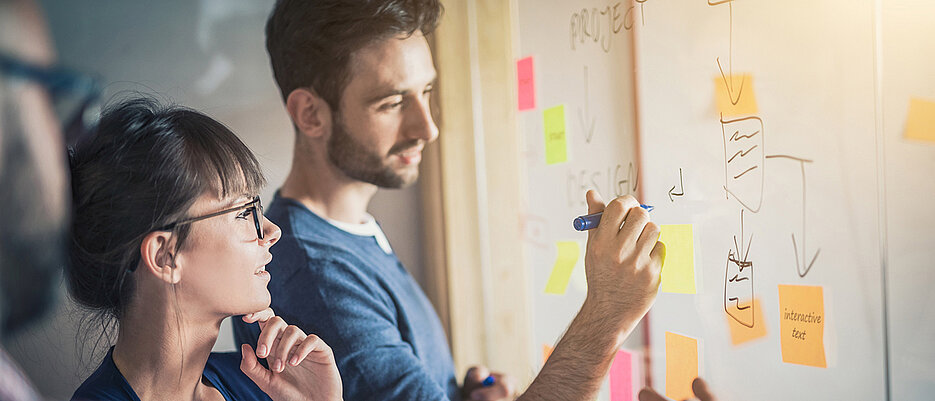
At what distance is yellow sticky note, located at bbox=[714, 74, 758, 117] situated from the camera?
3.01ft

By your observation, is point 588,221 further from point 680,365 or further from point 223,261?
point 223,261

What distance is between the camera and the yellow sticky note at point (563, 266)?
1.25 metres

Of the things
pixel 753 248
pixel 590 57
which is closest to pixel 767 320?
pixel 753 248

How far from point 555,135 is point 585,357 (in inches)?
18.8

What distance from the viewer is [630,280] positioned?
3.02ft

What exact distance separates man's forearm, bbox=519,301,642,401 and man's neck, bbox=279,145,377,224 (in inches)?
18.9

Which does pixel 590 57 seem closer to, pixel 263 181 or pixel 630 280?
pixel 630 280

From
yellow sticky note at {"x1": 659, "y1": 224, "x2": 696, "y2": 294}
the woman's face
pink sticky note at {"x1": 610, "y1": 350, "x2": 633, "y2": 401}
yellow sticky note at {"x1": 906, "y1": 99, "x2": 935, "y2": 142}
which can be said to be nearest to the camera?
yellow sticky note at {"x1": 906, "y1": 99, "x2": 935, "y2": 142}

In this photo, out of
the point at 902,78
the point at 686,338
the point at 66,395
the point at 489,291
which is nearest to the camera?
the point at 902,78

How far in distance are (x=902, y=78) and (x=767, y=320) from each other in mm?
362

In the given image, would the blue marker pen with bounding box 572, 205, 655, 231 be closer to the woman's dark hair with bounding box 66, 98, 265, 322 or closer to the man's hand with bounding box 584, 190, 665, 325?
the man's hand with bounding box 584, 190, 665, 325

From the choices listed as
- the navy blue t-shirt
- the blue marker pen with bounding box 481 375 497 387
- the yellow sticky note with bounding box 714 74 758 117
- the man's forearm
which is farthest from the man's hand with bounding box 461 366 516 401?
the yellow sticky note with bounding box 714 74 758 117

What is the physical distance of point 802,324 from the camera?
885 millimetres

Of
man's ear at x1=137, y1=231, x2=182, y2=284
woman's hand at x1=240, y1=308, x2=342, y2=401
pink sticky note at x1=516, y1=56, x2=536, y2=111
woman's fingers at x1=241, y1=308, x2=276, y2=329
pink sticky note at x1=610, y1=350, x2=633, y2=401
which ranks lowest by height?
pink sticky note at x1=610, y1=350, x2=633, y2=401
